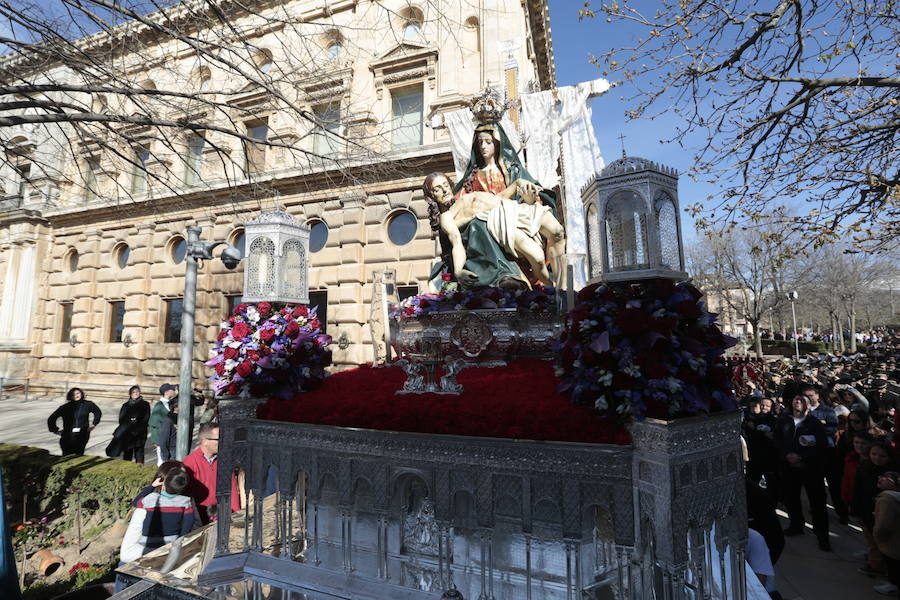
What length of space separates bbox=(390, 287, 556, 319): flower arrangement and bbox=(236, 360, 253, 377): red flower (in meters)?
2.46

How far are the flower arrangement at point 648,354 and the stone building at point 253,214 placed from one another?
880 centimetres

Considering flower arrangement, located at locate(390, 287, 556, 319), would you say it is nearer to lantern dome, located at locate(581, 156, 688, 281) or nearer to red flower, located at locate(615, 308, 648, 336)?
lantern dome, located at locate(581, 156, 688, 281)

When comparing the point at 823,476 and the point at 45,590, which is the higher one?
the point at 823,476

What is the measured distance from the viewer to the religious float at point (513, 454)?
265 centimetres

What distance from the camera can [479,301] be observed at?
5758 mm

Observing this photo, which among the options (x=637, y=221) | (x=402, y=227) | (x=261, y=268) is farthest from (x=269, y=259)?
(x=402, y=227)

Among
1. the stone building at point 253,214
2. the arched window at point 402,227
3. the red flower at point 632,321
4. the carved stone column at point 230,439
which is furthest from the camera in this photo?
the arched window at point 402,227

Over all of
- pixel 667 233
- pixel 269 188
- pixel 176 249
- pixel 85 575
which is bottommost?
pixel 85 575

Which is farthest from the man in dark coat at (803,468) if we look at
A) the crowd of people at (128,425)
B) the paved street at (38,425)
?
the paved street at (38,425)

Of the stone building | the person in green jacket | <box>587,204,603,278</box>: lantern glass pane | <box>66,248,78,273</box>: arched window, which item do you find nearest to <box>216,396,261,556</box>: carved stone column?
<box>587,204,603,278</box>: lantern glass pane

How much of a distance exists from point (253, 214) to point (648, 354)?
15297 millimetres

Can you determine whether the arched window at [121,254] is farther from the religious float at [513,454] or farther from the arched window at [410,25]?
the religious float at [513,454]

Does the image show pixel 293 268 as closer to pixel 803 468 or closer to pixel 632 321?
pixel 632 321

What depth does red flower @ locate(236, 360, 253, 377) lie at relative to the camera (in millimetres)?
4066
